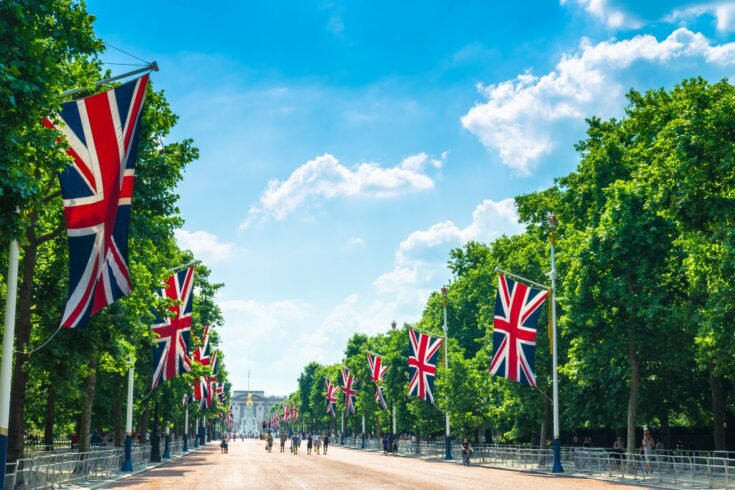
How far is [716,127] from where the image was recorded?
26.6 meters

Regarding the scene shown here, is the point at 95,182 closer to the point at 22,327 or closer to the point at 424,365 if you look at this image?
the point at 22,327

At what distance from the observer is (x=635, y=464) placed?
34844mm

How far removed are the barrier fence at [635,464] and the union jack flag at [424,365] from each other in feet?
20.3

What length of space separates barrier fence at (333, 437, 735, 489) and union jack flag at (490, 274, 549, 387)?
579 centimetres

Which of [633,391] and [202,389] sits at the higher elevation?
[633,391]

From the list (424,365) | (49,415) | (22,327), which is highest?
(22,327)

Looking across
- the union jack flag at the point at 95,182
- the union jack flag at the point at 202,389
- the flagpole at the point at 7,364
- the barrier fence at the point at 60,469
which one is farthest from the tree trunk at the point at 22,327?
the union jack flag at the point at 202,389

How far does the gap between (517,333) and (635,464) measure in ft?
25.6

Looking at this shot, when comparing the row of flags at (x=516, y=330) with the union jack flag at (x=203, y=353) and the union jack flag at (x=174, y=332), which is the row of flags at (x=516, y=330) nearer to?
the union jack flag at (x=174, y=332)

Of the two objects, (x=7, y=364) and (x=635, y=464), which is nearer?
(x=7, y=364)

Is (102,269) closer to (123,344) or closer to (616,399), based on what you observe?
(123,344)

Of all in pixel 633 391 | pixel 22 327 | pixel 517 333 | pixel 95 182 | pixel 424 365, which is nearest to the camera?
pixel 95 182

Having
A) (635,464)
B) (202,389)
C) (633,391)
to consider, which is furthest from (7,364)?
(202,389)

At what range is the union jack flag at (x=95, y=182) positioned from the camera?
632 inches
